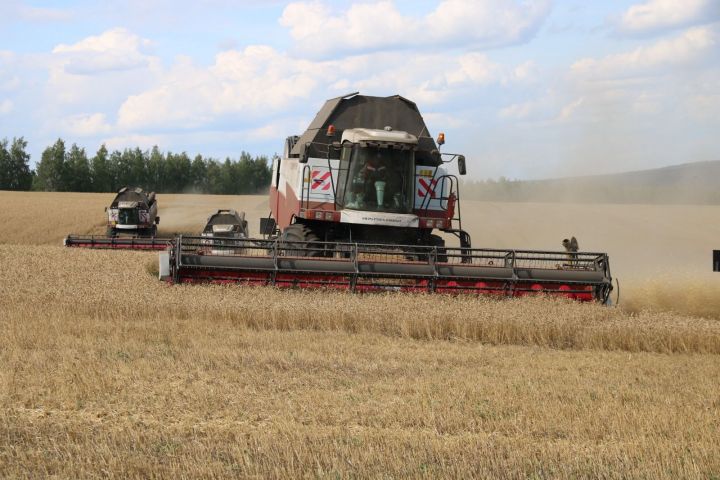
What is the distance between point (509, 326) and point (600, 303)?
175 centimetres

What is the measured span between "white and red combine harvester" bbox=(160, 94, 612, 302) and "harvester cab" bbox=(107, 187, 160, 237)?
45.8 feet

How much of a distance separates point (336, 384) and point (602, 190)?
37757 millimetres

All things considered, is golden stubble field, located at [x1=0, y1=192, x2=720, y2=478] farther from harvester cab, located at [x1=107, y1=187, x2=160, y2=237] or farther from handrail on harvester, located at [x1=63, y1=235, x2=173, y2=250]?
harvester cab, located at [x1=107, y1=187, x2=160, y2=237]

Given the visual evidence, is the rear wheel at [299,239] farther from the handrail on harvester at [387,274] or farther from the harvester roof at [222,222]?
the harvester roof at [222,222]

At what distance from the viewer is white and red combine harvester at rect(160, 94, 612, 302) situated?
1116 cm

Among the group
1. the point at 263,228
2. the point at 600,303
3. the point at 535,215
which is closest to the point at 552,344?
the point at 600,303

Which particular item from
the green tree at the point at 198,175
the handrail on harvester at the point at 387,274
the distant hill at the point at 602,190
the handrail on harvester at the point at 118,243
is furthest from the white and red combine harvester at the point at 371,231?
the green tree at the point at 198,175

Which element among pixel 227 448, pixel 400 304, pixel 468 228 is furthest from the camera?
pixel 468 228

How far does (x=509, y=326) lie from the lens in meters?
9.75

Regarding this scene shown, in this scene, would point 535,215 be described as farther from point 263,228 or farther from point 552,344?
point 552,344

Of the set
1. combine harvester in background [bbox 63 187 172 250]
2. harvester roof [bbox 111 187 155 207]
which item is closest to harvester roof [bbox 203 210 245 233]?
combine harvester in background [bbox 63 187 172 250]

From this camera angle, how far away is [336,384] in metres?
6.92

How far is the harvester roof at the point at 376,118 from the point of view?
1327 cm

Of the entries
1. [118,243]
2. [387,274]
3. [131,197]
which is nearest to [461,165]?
[387,274]
